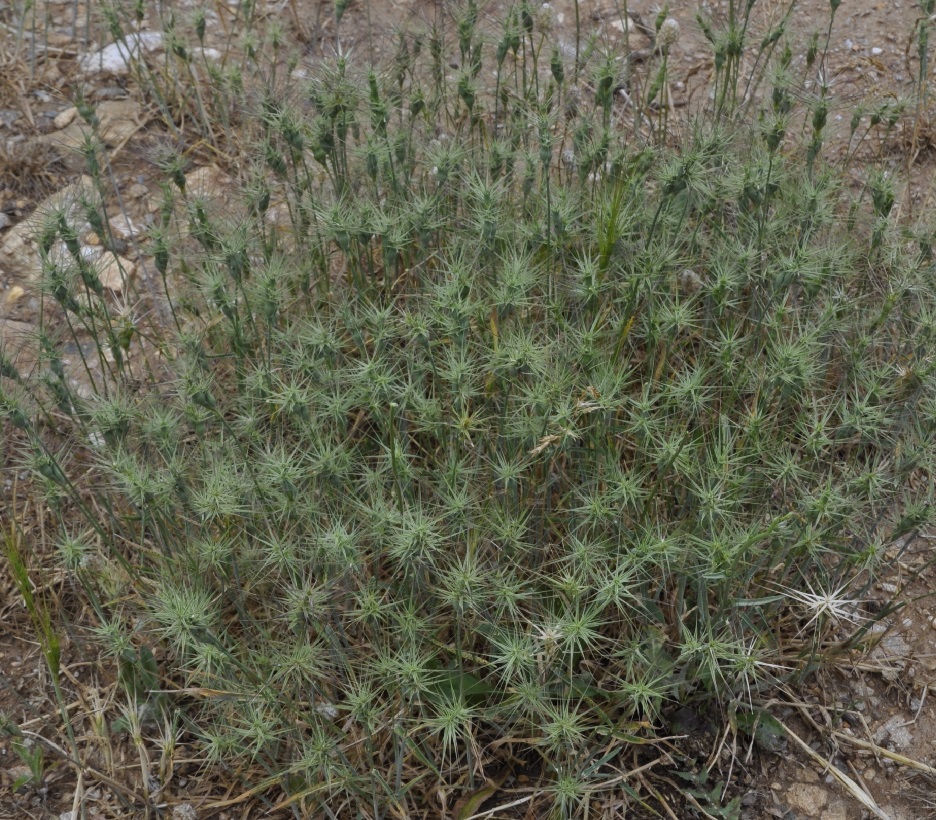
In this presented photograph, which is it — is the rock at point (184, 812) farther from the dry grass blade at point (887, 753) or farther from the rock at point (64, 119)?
the rock at point (64, 119)

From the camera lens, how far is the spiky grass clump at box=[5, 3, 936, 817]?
2.17m

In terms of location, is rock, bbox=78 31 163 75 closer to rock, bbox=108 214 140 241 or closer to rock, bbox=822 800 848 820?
rock, bbox=108 214 140 241

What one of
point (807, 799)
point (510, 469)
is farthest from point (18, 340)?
point (807, 799)

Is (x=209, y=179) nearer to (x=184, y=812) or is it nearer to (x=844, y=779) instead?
(x=184, y=812)

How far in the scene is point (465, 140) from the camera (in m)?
2.99

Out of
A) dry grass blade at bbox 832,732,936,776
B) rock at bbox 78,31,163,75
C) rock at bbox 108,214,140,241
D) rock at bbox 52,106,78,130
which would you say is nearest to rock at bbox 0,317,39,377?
rock at bbox 108,214,140,241

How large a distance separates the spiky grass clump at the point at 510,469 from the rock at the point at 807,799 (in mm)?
227

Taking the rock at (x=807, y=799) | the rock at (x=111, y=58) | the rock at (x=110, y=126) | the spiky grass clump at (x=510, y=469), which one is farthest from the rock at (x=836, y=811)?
the rock at (x=111, y=58)

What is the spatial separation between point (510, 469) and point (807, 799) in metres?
1.03

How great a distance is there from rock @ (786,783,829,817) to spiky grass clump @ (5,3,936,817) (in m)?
0.23

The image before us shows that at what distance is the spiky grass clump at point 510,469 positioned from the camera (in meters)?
2.17

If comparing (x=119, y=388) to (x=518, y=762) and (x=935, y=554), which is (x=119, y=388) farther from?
(x=935, y=554)

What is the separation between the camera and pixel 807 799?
2352 millimetres

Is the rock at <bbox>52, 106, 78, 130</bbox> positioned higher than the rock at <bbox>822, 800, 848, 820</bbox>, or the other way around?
the rock at <bbox>52, 106, 78, 130</bbox>
